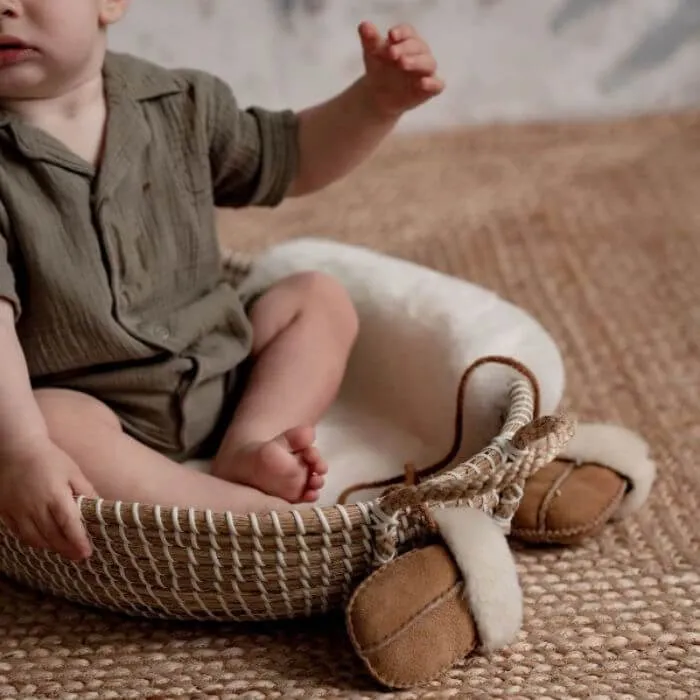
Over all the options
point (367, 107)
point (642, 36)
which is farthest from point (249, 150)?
point (642, 36)

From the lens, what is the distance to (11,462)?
2.22 ft

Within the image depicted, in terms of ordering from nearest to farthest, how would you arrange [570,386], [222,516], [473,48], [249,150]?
[222,516] → [249,150] → [570,386] → [473,48]

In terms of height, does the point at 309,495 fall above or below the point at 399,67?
below

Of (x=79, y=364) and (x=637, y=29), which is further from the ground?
(x=637, y=29)

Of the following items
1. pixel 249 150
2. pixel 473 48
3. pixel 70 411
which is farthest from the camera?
pixel 473 48

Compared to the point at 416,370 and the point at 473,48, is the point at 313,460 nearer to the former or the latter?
the point at 416,370

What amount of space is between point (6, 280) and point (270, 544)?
241mm

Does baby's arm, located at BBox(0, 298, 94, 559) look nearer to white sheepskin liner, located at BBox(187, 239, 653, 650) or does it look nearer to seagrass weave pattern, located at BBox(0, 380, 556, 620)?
seagrass weave pattern, located at BBox(0, 380, 556, 620)

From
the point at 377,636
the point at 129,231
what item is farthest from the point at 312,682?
the point at 129,231

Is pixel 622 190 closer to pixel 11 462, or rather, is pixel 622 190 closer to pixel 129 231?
pixel 129 231

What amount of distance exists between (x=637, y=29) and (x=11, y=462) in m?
1.13

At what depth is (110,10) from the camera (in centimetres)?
77

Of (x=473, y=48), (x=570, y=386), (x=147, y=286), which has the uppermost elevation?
(x=473, y=48)

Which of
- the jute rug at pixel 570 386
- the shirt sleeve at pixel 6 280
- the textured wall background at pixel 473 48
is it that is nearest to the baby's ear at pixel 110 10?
the shirt sleeve at pixel 6 280
